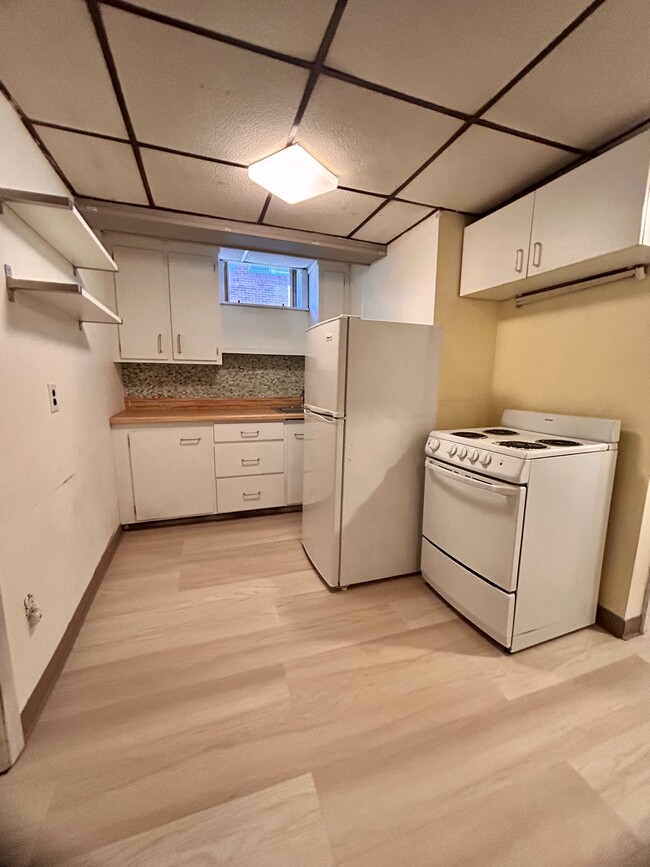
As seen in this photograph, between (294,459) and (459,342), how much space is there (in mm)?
1588

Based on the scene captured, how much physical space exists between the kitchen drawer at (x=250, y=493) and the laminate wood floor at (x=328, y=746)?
3.42ft

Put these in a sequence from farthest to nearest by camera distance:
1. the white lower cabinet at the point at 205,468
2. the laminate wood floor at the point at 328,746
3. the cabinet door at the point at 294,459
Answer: the cabinet door at the point at 294,459 < the white lower cabinet at the point at 205,468 < the laminate wood floor at the point at 328,746

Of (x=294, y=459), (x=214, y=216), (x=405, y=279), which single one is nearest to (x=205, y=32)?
(x=214, y=216)

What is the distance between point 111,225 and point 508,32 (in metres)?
2.36

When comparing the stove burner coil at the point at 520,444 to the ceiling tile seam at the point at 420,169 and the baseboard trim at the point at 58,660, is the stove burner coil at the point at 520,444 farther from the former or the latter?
the baseboard trim at the point at 58,660

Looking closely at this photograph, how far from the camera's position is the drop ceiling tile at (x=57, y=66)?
948 mm

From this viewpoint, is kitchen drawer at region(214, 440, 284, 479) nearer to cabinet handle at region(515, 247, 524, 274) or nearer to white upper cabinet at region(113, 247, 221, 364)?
white upper cabinet at region(113, 247, 221, 364)

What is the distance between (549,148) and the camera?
149cm

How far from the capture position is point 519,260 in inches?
69.0

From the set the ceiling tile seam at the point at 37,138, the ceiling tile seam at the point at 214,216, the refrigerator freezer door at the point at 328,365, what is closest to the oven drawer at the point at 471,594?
the refrigerator freezer door at the point at 328,365

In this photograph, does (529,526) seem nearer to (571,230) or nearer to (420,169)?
(571,230)

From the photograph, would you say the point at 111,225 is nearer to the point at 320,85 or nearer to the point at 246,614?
the point at 320,85

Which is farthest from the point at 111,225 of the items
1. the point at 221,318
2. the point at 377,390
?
the point at 377,390

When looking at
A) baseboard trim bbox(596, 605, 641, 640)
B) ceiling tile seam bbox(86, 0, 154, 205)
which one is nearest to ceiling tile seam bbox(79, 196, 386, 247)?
ceiling tile seam bbox(86, 0, 154, 205)
